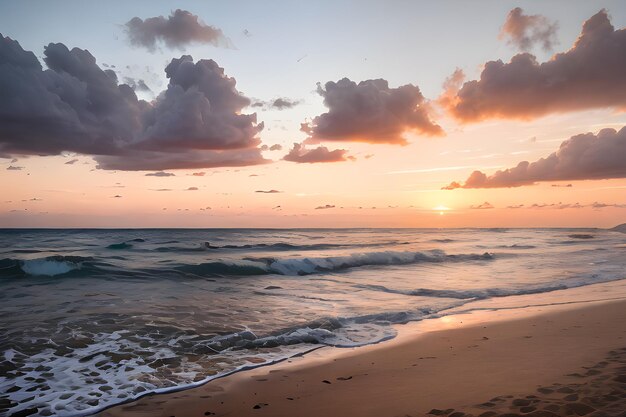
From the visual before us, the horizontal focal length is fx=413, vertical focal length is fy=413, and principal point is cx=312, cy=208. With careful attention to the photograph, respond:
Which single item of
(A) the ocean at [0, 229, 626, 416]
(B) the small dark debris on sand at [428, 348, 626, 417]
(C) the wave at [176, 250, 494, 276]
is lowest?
(C) the wave at [176, 250, 494, 276]

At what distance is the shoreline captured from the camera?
5199 mm

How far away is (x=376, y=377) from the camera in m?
6.38

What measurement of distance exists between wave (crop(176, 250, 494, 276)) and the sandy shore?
1679 cm

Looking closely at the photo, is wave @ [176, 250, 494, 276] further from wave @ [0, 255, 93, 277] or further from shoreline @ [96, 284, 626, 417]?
shoreline @ [96, 284, 626, 417]

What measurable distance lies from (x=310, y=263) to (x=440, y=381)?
2210 cm

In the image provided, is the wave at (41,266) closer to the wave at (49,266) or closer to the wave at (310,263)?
the wave at (49,266)

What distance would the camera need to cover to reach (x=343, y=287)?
17891mm

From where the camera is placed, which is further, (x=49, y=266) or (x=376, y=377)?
(x=49, y=266)

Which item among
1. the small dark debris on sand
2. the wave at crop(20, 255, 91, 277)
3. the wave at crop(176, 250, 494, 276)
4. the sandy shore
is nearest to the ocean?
the wave at crop(20, 255, 91, 277)

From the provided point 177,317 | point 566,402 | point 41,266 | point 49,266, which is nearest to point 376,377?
point 566,402

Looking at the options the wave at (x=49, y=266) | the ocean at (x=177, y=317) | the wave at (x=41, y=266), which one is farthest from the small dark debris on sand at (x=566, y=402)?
the wave at (x=49, y=266)

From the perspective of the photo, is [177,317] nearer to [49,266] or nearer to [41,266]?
[49,266]

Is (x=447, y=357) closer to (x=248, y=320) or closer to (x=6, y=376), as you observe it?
(x=248, y=320)

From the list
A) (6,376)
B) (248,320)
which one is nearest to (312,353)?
(248,320)
